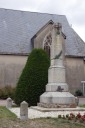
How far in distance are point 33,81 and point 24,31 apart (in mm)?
18707

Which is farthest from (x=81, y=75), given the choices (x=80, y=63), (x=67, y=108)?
(x=67, y=108)

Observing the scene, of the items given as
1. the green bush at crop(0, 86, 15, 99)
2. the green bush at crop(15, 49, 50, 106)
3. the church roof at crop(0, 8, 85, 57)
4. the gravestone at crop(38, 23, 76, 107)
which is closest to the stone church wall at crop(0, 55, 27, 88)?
the church roof at crop(0, 8, 85, 57)

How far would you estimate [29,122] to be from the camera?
10648mm

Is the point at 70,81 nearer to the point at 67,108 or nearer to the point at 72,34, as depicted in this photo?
the point at 72,34

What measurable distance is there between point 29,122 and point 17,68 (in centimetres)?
2311

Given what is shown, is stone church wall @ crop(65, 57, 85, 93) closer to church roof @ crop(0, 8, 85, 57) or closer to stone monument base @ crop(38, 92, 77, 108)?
church roof @ crop(0, 8, 85, 57)

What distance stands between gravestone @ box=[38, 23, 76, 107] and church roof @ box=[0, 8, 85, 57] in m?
16.9

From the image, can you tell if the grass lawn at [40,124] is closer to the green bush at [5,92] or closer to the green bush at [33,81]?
the green bush at [33,81]

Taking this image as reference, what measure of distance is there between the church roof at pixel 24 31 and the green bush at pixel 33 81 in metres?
14.6

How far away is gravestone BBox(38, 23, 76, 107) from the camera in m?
15.5

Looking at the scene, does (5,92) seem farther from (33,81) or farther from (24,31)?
(33,81)

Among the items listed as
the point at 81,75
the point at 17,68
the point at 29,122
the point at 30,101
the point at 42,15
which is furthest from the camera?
the point at 42,15

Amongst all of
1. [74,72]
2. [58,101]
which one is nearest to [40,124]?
[58,101]

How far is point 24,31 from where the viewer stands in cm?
3612
